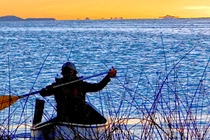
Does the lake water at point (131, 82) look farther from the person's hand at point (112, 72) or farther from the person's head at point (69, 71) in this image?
the person's head at point (69, 71)

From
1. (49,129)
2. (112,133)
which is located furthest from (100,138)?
(49,129)

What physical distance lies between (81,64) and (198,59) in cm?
779

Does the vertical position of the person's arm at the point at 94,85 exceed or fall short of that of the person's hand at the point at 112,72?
it falls short

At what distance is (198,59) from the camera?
4356 centimetres

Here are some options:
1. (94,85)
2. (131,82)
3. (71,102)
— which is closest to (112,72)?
(131,82)

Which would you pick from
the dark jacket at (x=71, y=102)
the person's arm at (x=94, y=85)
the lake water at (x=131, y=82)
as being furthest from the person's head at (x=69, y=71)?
the lake water at (x=131, y=82)

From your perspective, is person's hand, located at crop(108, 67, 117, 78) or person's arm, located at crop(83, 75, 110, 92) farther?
person's arm, located at crop(83, 75, 110, 92)

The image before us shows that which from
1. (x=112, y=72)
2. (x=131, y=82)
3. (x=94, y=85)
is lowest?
(x=94, y=85)

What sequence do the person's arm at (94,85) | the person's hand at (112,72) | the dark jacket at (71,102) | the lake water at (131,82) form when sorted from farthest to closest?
the person's arm at (94,85) → the person's hand at (112,72) → the dark jacket at (71,102) → the lake water at (131,82)

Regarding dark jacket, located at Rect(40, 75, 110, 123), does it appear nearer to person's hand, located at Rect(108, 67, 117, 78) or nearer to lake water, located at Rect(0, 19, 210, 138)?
lake water, located at Rect(0, 19, 210, 138)

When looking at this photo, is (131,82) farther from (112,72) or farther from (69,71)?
(69,71)

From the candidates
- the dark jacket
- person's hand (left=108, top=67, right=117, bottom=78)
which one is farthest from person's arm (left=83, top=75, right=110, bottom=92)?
person's hand (left=108, top=67, right=117, bottom=78)

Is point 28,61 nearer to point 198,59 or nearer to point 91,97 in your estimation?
point 198,59

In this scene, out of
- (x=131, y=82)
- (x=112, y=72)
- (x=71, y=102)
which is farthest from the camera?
(x=112, y=72)
